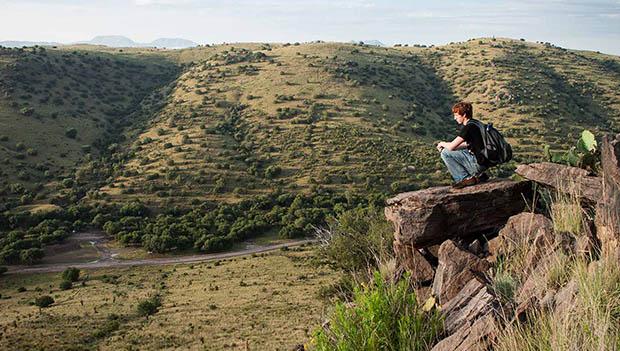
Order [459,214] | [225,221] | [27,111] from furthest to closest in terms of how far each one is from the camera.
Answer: [27,111] → [225,221] → [459,214]

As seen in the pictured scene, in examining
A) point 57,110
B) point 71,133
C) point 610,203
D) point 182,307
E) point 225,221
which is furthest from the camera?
point 57,110

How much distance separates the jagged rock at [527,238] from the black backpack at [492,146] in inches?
60.2

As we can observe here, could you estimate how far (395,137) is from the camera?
295ft

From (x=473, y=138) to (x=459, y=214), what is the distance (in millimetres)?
1661

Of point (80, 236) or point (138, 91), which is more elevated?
point (138, 91)

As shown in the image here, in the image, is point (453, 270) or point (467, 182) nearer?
point (453, 270)

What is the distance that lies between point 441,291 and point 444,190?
11.2 feet

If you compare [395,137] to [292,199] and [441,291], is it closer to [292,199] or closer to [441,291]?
[292,199]

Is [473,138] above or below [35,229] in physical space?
above

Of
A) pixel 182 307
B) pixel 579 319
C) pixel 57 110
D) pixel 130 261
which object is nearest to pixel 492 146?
pixel 579 319

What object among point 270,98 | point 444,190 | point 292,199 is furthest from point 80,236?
point 444,190

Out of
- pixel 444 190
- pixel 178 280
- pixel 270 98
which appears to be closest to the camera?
pixel 444 190

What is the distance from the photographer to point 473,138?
9688mm

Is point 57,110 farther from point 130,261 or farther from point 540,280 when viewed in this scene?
point 540,280
